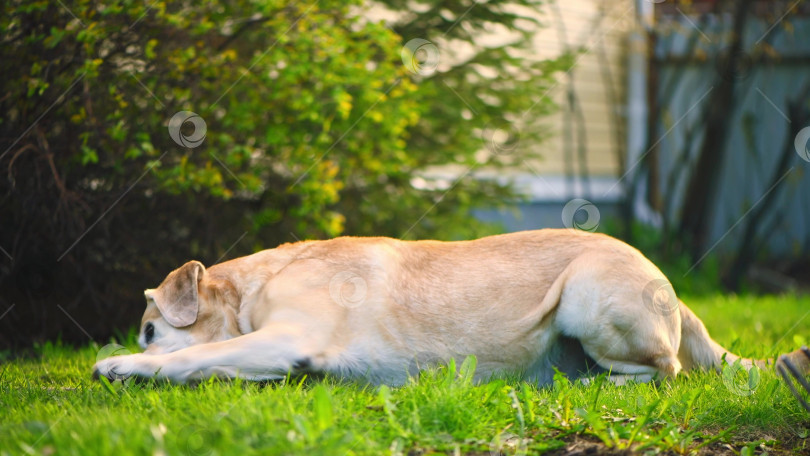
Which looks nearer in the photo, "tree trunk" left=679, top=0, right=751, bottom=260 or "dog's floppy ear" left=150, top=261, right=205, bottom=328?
"dog's floppy ear" left=150, top=261, right=205, bottom=328

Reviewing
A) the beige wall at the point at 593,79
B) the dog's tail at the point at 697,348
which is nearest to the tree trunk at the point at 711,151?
the beige wall at the point at 593,79

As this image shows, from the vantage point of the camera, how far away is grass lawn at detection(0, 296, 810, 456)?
8.52 ft

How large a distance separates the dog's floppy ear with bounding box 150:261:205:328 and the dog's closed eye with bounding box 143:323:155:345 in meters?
0.11

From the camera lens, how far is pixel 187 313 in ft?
12.5

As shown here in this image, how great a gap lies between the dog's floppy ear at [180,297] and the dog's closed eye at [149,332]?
4.5 inches

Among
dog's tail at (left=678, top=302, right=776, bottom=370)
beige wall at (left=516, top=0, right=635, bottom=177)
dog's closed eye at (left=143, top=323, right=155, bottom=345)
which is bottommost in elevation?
dog's tail at (left=678, top=302, right=776, bottom=370)

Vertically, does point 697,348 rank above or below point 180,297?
below

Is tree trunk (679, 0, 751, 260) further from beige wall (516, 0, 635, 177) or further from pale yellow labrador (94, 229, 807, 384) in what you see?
pale yellow labrador (94, 229, 807, 384)

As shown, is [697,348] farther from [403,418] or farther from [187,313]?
[187,313]

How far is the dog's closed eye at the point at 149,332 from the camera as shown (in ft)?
12.8

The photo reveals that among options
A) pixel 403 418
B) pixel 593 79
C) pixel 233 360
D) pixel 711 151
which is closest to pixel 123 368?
pixel 233 360

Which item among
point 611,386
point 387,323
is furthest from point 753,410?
point 387,323

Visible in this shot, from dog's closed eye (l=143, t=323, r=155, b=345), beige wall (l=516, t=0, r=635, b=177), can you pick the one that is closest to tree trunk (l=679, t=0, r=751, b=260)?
beige wall (l=516, t=0, r=635, b=177)

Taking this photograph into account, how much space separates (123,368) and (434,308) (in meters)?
1.54
